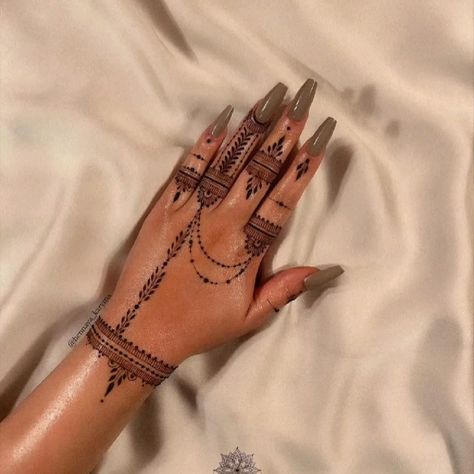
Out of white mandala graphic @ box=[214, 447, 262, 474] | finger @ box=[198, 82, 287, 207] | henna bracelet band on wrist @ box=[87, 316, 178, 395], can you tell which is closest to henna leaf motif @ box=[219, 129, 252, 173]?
finger @ box=[198, 82, 287, 207]

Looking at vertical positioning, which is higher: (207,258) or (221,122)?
(221,122)

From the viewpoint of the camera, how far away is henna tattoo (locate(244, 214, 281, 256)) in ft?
3.16

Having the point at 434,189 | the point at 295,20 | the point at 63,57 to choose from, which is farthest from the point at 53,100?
the point at 434,189

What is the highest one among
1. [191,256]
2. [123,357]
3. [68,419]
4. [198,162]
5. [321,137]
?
[321,137]

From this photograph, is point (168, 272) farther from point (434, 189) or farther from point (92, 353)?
point (434, 189)

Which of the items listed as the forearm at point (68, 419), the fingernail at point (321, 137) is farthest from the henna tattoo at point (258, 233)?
the forearm at point (68, 419)

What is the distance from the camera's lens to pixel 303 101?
0.94 meters

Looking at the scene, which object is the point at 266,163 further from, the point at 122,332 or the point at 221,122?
the point at 122,332

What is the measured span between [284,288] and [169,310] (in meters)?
0.16

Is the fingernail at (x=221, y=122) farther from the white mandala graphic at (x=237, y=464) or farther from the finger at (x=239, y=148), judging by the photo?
the white mandala graphic at (x=237, y=464)

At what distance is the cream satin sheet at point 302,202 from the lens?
0.97 meters

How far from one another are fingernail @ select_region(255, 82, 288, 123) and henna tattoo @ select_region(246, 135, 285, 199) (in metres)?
0.04

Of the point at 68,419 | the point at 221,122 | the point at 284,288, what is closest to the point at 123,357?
the point at 68,419

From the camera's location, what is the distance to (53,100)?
3.28ft
